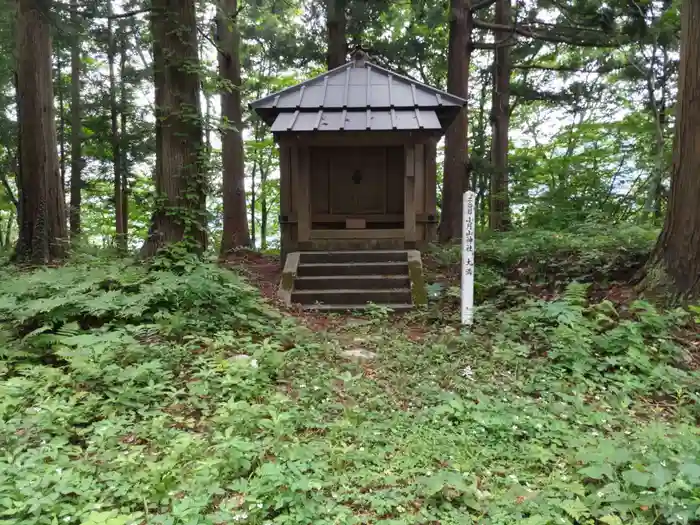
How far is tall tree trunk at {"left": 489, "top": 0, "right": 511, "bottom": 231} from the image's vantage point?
512 inches

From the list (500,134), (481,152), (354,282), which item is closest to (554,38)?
(500,134)

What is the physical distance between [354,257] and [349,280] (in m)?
0.62

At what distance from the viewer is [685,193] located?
16.0ft

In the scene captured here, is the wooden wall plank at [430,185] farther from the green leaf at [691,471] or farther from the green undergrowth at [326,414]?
the green leaf at [691,471]

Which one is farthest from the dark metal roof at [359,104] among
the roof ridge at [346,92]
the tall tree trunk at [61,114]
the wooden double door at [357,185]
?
the tall tree trunk at [61,114]

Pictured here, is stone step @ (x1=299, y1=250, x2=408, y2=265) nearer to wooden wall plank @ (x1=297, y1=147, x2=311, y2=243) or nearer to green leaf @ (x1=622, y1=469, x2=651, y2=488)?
wooden wall plank @ (x1=297, y1=147, x2=311, y2=243)

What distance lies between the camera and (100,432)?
Answer: 8.79ft

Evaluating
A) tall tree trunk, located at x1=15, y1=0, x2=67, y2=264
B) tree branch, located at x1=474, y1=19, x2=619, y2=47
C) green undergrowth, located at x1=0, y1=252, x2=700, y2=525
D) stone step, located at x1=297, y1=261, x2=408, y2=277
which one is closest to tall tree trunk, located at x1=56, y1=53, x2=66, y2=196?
tall tree trunk, located at x1=15, y1=0, x2=67, y2=264

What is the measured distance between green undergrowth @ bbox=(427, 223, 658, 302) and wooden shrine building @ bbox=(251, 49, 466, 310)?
0.96 meters

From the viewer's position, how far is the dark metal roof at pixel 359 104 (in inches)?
277

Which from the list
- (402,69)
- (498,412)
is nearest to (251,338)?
(498,412)

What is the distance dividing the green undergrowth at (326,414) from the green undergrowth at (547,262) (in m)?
1.01

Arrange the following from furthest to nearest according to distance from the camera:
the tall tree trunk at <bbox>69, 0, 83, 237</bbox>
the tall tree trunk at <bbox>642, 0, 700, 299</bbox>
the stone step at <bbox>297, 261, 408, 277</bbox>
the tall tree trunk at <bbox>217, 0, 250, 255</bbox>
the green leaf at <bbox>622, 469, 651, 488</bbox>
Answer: the tall tree trunk at <bbox>69, 0, 83, 237</bbox>, the tall tree trunk at <bbox>217, 0, 250, 255</bbox>, the stone step at <bbox>297, 261, 408, 277</bbox>, the tall tree trunk at <bbox>642, 0, 700, 299</bbox>, the green leaf at <bbox>622, 469, 651, 488</bbox>

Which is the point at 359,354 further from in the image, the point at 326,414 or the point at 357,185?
the point at 357,185
